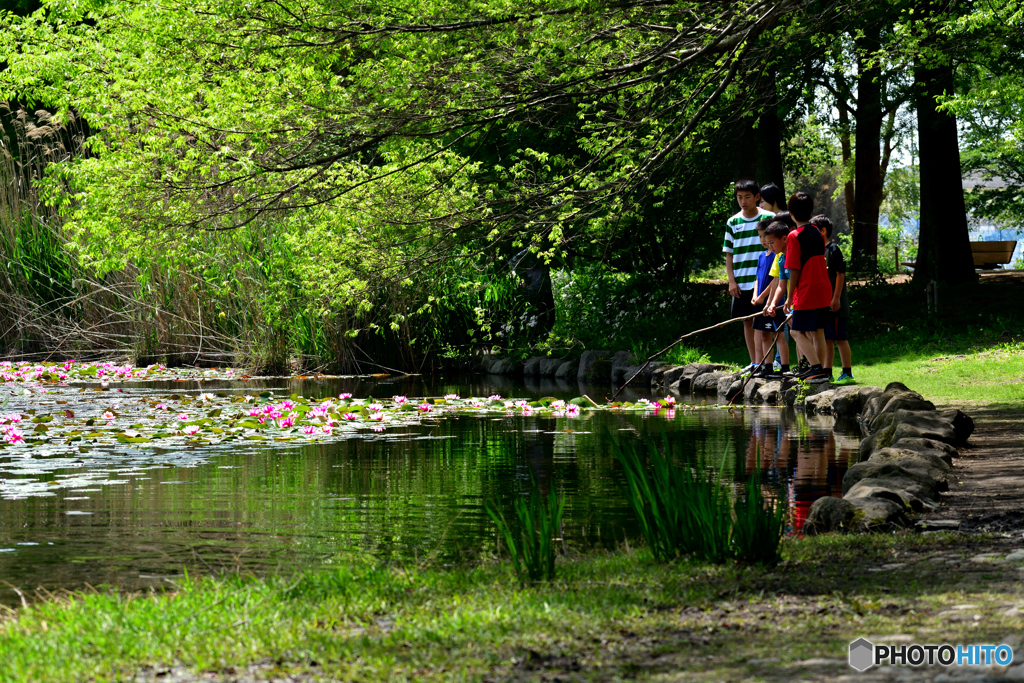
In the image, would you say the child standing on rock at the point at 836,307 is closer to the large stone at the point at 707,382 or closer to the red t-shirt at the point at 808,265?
the red t-shirt at the point at 808,265

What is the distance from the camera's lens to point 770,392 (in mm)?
11961

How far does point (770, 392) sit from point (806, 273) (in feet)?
6.97

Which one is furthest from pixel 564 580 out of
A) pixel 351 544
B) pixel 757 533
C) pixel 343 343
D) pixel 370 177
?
pixel 343 343

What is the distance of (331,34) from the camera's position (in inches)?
322

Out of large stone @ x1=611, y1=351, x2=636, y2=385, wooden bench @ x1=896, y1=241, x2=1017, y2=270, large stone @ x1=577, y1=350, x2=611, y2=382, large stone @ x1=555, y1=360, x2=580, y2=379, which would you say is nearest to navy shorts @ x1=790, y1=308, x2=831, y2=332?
large stone @ x1=611, y1=351, x2=636, y2=385

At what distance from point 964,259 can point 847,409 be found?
379 inches

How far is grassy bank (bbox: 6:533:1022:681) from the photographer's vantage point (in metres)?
2.91

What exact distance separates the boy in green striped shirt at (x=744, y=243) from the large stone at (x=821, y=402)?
→ 0.69 meters

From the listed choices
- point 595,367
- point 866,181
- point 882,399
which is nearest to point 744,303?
point 882,399

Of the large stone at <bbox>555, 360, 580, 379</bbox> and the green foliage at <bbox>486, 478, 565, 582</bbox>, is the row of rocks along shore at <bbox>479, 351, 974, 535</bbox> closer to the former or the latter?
the green foliage at <bbox>486, 478, 565, 582</bbox>

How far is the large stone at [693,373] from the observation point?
14.2 metres

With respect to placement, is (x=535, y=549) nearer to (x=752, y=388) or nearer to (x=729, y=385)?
(x=752, y=388)

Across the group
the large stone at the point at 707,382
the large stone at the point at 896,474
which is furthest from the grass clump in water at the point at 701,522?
the large stone at the point at 707,382

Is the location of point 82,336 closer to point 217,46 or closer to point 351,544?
point 217,46
